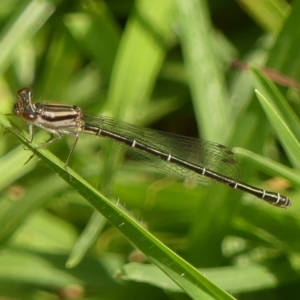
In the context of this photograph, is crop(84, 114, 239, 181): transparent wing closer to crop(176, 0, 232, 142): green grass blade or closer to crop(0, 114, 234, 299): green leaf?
crop(176, 0, 232, 142): green grass blade

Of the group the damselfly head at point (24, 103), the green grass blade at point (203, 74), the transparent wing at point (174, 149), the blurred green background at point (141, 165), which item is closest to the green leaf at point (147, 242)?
the blurred green background at point (141, 165)

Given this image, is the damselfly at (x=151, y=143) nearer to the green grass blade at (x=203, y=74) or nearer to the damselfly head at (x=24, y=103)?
the damselfly head at (x=24, y=103)

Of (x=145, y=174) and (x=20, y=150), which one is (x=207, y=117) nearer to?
(x=145, y=174)

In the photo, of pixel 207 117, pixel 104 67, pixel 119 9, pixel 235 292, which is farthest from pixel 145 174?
pixel 119 9

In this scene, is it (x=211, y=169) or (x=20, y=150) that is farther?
(x=211, y=169)

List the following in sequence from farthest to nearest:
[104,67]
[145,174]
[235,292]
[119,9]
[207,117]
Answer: [119,9]
[104,67]
[145,174]
[207,117]
[235,292]

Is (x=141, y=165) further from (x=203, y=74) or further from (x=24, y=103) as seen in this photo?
(x=24, y=103)

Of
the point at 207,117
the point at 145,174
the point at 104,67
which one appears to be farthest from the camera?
the point at 104,67

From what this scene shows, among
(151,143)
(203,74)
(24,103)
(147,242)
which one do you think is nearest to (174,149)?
(151,143)

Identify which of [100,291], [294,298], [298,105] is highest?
[298,105]
